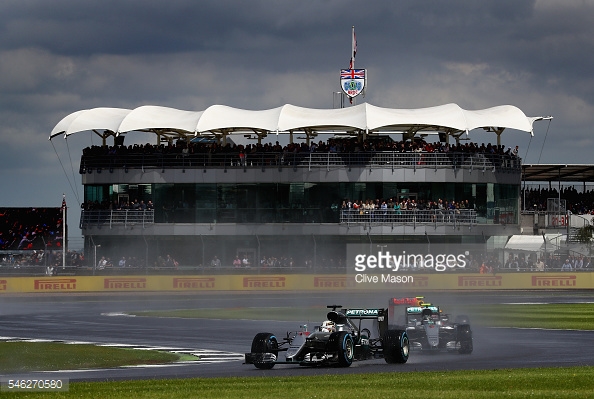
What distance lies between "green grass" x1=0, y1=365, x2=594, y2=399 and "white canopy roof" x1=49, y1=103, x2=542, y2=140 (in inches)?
2071

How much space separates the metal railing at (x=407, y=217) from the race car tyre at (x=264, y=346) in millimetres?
47667

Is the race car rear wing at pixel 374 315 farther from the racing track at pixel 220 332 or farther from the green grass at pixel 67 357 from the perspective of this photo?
the green grass at pixel 67 357

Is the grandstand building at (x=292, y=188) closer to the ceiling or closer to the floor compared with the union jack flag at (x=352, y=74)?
closer to the floor

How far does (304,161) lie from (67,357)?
1838 inches

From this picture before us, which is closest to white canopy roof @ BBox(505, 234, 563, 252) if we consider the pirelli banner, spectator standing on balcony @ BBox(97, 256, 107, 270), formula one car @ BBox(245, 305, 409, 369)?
the pirelli banner

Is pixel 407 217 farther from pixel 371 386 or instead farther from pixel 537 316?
pixel 371 386

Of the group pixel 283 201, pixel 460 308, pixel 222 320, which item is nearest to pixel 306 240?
pixel 283 201

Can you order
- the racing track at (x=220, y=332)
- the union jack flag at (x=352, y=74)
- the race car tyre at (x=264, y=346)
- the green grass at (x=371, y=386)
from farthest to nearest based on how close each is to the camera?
1. the union jack flag at (x=352, y=74)
2. the racing track at (x=220, y=332)
3. the race car tyre at (x=264, y=346)
4. the green grass at (x=371, y=386)

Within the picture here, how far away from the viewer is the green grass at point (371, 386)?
57.4ft

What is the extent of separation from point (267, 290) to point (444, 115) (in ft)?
69.6

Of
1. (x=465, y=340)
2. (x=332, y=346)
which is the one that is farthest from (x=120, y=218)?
(x=332, y=346)

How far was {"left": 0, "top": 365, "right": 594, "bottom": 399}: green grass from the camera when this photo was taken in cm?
1748

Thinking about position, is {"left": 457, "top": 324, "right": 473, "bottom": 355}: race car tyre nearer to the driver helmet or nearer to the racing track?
the racing track

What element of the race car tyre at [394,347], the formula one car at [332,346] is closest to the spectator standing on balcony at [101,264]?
the formula one car at [332,346]
